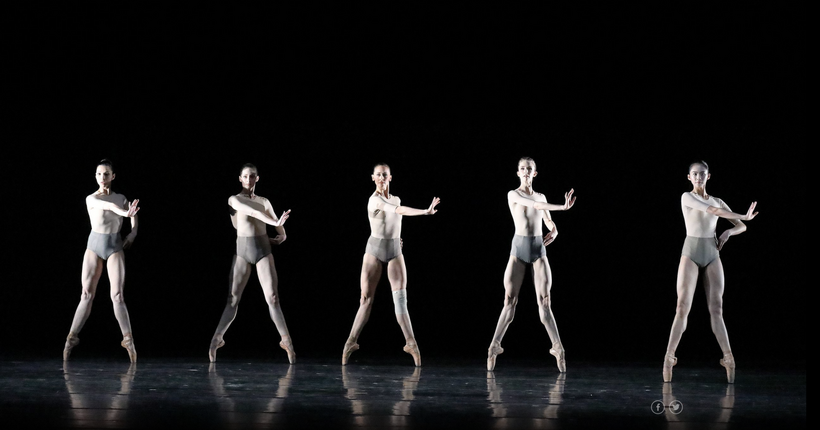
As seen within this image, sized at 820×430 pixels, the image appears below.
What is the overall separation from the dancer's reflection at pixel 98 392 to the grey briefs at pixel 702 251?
3.69 metres

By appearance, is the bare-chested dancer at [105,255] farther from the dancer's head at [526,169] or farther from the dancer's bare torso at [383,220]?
the dancer's head at [526,169]

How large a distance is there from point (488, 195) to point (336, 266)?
155 centimetres

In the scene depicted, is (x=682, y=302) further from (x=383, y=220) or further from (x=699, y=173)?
(x=383, y=220)

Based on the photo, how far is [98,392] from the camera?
6.28 m

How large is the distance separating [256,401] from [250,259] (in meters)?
2.23

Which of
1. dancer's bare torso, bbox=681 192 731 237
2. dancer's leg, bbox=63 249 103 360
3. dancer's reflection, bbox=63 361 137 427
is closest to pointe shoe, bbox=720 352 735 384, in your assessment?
dancer's bare torso, bbox=681 192 731 237

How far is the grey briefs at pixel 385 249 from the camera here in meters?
8.07

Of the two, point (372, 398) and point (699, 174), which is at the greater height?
point (699, 174)

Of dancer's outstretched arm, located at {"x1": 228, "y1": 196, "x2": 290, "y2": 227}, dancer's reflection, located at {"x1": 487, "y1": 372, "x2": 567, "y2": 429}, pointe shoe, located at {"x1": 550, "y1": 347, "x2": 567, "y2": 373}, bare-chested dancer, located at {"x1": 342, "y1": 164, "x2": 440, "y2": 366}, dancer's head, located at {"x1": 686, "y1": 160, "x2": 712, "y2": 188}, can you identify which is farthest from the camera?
bare-chested dancer, located at {"x1": 342, "y1": 164, "x2": 440, "y2": 366}

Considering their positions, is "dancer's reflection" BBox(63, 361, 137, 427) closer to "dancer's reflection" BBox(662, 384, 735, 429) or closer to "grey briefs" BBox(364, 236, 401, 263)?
"grey briefs" BBox(364, 236, 401, 263)

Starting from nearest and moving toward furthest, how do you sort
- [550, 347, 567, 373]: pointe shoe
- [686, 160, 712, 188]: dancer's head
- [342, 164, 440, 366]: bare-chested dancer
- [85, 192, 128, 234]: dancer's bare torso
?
[686, 160, 712, 188]: dancer's head
[550, 347, 567, 373]: pointe shoe
[85, 192, 128, 234]: dancer's bare torso
[342, 164, 440, 366]: bare-chested dancer

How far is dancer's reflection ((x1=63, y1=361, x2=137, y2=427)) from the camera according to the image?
5.48m

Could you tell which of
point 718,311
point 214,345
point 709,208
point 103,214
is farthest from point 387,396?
point 103,214

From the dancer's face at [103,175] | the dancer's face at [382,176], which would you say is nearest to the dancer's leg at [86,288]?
the dancer's face at [103,175]
